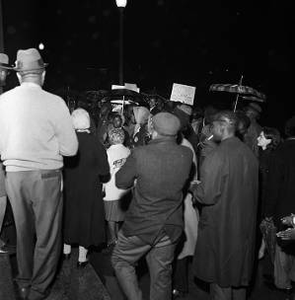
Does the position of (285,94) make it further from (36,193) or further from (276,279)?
(36,193)

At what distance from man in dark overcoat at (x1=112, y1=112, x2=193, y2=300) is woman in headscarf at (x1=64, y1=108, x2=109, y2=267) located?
1.51 meters

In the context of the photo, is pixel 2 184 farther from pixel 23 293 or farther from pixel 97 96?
pixel 97 96

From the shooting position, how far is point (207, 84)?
20.8 m

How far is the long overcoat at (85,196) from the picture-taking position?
548 centimetres

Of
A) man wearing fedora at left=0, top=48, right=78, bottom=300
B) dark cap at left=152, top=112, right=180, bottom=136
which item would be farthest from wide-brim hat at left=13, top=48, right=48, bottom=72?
dark cap at left=152, top=112, right=180, bottom=136

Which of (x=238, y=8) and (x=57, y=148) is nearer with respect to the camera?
(x=57, y=148)

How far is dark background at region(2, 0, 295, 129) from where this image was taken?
14414 millimetres

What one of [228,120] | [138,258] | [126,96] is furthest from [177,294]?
[126,96]

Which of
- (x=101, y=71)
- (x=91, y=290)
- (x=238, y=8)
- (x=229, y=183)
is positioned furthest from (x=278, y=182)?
(x=101, y=71)

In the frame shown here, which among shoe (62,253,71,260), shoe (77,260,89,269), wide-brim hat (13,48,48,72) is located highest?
wide-brim hat (13,48,48,72)

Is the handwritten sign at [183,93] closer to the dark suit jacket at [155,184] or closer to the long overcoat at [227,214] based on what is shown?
the long overcoat at [227,214]

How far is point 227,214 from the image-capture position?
421 centimetres

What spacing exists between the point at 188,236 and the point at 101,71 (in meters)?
27.8

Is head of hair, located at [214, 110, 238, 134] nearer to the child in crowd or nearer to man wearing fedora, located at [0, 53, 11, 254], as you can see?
the child in crowd
